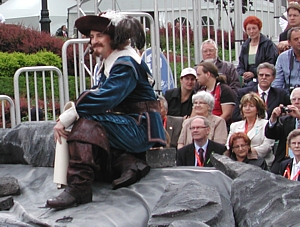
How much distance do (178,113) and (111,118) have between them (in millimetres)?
3062

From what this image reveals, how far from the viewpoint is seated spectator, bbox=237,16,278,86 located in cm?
960

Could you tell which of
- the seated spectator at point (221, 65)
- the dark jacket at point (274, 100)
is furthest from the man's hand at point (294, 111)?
the seated spectator at point (221, 65)

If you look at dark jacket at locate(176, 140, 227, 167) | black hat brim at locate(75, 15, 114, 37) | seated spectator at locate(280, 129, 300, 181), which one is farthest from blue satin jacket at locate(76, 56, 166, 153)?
seated spectator at locate(280, 129, 300, 181)

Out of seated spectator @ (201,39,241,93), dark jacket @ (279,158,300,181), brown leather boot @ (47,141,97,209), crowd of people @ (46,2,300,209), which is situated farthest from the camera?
seated spectator @ (201,39,241,93)

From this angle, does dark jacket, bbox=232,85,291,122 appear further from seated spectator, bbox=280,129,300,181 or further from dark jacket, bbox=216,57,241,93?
seated spectator, bbox=280,129,300,181

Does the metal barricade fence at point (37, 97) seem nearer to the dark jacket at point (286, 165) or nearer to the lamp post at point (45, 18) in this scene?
the dark jacket at point (286, 165)

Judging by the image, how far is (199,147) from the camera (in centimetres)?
766

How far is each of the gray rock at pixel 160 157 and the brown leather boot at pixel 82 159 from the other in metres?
0.66

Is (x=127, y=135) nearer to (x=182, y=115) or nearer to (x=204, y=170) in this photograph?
(x=204, y=170)

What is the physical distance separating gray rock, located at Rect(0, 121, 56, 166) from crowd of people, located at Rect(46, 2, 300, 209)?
27.0 inches

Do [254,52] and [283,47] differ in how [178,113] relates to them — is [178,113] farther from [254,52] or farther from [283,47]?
[283,47]

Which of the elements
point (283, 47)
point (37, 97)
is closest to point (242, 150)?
point (283, 47)

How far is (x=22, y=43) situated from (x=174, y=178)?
976 centimetres

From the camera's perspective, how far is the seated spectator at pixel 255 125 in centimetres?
780
